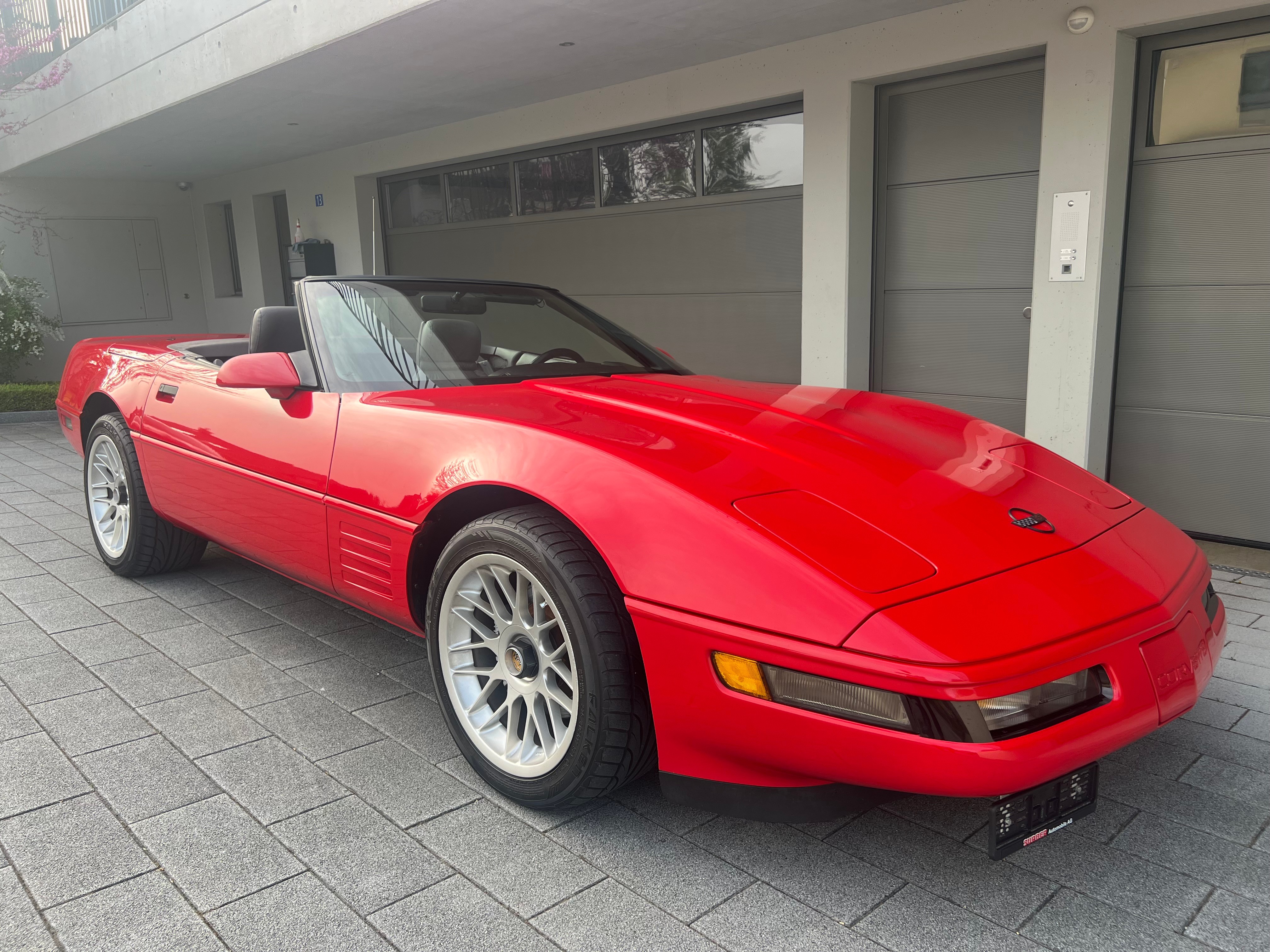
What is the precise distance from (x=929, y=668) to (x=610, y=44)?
5.96m

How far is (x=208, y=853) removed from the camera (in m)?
2.08

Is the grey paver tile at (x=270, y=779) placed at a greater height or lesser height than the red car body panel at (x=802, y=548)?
lesser

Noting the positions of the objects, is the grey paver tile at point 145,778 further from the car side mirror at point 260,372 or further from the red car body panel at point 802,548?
the car side mirror at point 260,372

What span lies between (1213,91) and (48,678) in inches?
238

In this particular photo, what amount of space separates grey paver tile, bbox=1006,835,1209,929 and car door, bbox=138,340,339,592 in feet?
6.95

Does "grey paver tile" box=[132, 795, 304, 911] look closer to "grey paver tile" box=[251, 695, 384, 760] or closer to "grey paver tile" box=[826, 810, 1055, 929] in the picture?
"grey paver tile" box=[251, 695, 384, 760]

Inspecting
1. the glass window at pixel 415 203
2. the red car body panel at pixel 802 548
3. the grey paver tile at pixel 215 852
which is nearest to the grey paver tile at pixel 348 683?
the red car body panel at pixel 802 548

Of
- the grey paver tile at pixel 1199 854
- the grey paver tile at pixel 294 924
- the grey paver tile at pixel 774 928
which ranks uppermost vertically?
the grey paver tile at pixel 294 924

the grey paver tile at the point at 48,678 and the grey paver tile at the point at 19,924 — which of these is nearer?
the grey paver tile at the point at 19,924

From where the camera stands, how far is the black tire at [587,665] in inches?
78.8

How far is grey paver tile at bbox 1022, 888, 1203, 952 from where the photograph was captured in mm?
1756

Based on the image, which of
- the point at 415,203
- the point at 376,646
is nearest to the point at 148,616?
the point at 376,646

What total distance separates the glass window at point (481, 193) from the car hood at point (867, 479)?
7034 millimetres

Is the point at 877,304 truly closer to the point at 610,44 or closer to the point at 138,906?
the point at 610,44
